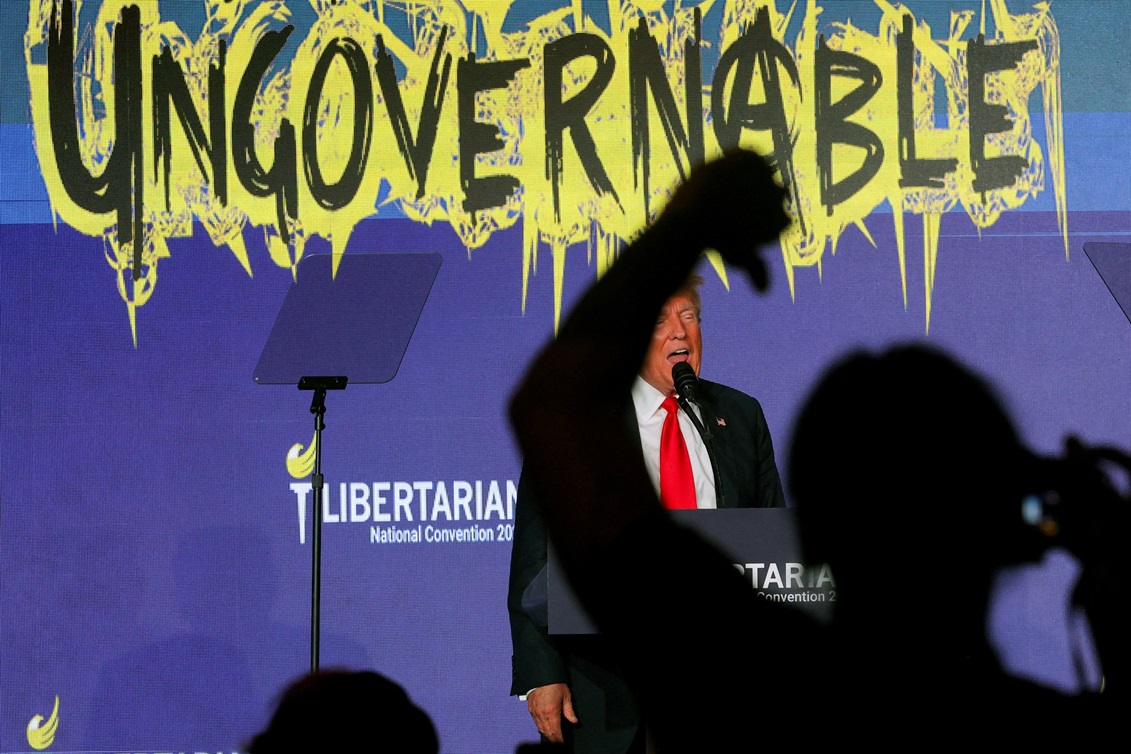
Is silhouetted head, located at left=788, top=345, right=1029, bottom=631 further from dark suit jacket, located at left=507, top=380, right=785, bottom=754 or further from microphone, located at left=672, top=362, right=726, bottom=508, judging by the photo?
microphone, located at left=672, top=362, right=726, bottom=508

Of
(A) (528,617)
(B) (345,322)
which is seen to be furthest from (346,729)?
(B) (345,322)

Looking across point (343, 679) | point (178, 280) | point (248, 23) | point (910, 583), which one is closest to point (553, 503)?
point (343, 679)

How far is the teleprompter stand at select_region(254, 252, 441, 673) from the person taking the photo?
2.75 metres

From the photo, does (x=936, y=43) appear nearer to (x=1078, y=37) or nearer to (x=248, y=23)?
(x=1078, y=37)

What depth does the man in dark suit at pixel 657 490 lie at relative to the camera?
2.00 metres

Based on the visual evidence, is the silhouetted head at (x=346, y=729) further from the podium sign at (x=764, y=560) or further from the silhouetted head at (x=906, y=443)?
the silhouetted head at (x=906, y=443)

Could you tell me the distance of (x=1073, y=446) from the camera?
2.98m

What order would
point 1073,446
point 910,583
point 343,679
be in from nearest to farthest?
point 910,583
point 343,679
point 1073,446

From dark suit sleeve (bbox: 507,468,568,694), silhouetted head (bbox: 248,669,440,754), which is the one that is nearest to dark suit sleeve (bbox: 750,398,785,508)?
dark suit sleeve (bbox: 507,468,568,694)

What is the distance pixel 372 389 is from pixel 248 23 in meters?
1.17

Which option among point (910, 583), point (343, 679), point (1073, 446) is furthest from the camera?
point (1073, 446)

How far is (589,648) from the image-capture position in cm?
163

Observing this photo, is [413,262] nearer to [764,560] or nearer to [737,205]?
[737,205]

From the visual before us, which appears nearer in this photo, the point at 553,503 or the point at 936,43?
the point at 553,503
